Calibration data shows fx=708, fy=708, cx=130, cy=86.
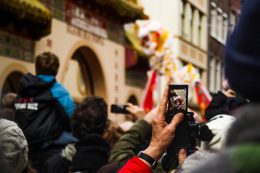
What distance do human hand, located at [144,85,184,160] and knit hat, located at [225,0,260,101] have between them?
0.76 metres

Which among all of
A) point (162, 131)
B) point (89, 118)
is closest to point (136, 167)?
point (162, 131)

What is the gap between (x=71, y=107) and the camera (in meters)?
4.70

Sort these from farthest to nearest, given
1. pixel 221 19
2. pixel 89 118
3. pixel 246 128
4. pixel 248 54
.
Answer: pixel 89 118 < pixel 221 19 < pixel 248 54 < pixel 246 128

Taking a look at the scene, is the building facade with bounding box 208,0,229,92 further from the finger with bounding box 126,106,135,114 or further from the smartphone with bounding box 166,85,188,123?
the finger with bounding box 126,106,135,114

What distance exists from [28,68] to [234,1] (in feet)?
27.4

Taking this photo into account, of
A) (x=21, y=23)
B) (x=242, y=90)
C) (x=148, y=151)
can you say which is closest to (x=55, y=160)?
(x=148, y=151)

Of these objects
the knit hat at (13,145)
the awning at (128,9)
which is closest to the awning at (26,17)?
the awning at (128,9)

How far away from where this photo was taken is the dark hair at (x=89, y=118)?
344cm

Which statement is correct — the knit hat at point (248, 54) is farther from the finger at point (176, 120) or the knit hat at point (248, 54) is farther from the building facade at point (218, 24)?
the building facade at point (218, 24)

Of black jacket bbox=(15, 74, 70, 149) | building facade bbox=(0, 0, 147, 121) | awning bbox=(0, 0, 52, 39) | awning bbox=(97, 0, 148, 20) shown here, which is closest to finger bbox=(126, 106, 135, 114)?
black jacket bbox=(15, 74, 70, 149)

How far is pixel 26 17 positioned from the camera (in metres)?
9.93

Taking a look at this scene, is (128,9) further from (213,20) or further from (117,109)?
(213,20)

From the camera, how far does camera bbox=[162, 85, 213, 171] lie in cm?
190

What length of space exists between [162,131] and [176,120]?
6cm
